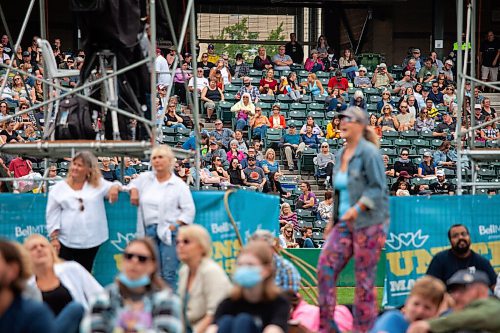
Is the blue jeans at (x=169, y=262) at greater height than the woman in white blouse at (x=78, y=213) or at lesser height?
lesser

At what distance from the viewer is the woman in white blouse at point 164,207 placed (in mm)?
12461

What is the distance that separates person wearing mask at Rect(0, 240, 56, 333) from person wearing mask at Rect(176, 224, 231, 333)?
174cm

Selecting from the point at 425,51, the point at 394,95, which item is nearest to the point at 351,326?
the point at 394,95

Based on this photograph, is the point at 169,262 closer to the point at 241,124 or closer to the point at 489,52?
the point at 241,124

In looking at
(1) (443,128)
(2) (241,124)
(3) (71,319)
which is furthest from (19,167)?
(3) (71,319)

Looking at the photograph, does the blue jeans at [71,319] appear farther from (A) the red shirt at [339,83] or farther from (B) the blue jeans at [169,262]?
(A) the red shirt at [339,83]

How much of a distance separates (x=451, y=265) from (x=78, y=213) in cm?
361

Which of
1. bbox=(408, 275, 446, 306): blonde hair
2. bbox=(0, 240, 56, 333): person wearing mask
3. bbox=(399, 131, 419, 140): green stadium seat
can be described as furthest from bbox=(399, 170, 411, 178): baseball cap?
bbox=(0, 240, 56, 333): person wearing mask

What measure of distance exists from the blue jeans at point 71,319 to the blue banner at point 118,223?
3.61 meters

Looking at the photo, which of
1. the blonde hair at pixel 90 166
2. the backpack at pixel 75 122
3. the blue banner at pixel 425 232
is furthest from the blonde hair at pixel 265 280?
the blue banner at pixel 425 232

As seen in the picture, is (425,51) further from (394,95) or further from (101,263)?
(101,263)

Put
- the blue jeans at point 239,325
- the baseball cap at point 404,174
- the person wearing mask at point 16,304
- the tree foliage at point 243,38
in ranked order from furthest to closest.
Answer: the tree foliage at point 243,38 < the baseball cap at point 404,174 < the blue jeans at point 239,325 < the person wearing mask at point 16,304

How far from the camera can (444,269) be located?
13320mm

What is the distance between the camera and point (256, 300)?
9461mm
